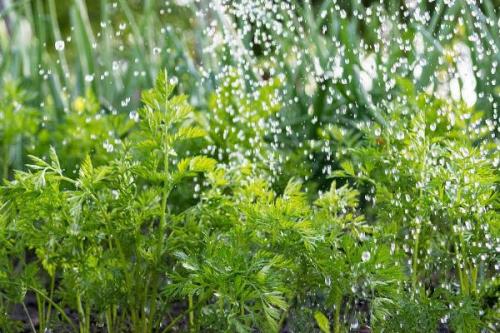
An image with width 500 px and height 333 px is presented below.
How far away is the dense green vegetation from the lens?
1.32 meters

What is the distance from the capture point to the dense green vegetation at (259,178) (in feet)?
4.33

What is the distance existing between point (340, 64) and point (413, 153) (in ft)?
3.86

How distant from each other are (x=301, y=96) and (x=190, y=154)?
0.59m

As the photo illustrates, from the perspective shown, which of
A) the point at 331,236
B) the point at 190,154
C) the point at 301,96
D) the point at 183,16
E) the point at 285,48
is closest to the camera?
the point at 331,236

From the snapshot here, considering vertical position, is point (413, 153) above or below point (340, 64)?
below

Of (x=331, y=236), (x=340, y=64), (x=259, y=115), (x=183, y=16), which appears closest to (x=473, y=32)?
(x=340, y=64)

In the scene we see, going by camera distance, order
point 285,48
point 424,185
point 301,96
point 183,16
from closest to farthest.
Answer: point 424,185 < point 301,96 < point 285,48 < point 183,16

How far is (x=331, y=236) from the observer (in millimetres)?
1299

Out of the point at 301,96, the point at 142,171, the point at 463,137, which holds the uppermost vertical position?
the point at 301,96

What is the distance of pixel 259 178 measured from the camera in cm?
161

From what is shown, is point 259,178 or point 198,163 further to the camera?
point 259,178

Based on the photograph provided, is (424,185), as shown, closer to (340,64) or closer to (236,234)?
(236,234)

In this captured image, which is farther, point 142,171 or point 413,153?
point 413,153

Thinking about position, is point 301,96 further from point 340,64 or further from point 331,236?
point 331,236
